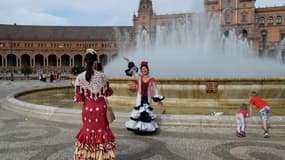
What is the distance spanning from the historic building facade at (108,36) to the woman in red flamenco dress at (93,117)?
68.3 meters

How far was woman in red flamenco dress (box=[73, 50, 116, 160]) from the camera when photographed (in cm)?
416

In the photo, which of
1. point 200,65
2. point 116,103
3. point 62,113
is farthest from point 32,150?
point 200,65

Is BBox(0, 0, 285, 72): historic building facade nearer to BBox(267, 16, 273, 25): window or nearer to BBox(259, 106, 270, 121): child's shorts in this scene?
BBox(267, 16, 273, 25): window

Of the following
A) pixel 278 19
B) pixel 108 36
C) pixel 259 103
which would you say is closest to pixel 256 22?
pixel 278 19

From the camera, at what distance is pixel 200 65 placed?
13.7 meters

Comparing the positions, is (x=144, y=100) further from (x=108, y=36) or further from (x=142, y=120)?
(x=108, y=36)

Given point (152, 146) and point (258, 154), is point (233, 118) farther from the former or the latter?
point (152, 146)

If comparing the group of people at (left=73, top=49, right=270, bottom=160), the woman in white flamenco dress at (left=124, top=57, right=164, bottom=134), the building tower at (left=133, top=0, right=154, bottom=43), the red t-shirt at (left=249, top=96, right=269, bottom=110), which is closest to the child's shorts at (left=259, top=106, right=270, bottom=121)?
the red t-shirt at (left=249, top=96, right=269, bottom=110)

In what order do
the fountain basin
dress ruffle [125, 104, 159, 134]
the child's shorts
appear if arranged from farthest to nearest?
the fountain basin, the child's shorts, dress ruffle [125, 104, 159, 134]

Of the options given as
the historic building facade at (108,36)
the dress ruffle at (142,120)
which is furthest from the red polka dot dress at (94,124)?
the historic building facade at (108,36)

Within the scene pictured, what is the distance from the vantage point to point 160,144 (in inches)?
243

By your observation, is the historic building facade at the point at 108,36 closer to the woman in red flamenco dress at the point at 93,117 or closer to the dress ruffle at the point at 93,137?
the woman in red flamenco dress at the point at 93,117

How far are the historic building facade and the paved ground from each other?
215ft

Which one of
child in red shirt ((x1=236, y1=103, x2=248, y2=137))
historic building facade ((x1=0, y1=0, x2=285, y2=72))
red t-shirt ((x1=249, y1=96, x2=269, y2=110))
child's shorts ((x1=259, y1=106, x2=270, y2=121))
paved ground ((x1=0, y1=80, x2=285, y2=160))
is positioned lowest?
paved ground ((x1=0, y1=80, x2=285, y2=160))
